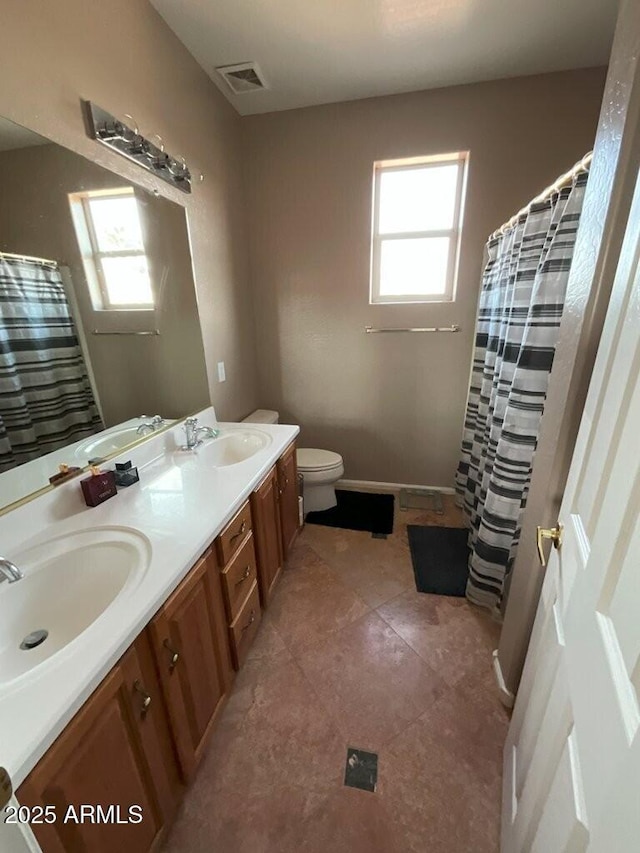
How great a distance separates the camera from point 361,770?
1.16 metres

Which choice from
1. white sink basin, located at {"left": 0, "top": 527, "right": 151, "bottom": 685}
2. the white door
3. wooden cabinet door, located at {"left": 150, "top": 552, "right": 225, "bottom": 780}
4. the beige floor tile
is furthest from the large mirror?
A: the white door

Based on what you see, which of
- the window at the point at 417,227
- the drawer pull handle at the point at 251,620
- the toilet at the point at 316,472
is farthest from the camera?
the toilet at the point at 316,472

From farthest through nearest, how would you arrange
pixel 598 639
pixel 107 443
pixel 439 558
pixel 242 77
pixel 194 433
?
pixel 439 558 < pixel 242 77 < pixel 194 433 < pixel 107 443 < pixel 598 639

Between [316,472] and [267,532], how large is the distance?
77cm

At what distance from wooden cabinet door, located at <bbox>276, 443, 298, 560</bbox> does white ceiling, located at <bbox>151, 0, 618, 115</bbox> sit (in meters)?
2.00

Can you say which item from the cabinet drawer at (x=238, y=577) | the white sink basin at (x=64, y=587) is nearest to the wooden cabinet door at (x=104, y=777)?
the white sink basin at (x=64, y=587)

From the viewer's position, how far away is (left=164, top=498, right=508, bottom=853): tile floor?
104cm

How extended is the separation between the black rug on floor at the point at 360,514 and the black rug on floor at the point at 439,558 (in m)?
0.20

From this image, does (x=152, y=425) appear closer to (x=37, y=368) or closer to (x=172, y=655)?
(x=37, y=368)

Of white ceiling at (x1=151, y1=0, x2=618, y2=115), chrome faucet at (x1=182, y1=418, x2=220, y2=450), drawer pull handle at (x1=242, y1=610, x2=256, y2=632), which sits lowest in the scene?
drawer pull handle at (x1=242, y1=610, x2=256, y2=632)

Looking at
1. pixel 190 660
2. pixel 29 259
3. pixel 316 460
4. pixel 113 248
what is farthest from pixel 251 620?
pixel 113 248

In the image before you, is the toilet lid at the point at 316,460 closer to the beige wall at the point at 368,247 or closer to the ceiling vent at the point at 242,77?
the beige wall at the point at 368,247

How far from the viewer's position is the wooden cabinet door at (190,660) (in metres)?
0.92

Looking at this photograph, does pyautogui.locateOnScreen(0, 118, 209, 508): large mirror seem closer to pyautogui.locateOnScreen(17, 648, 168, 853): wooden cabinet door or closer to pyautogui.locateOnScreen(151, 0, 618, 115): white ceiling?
pyautogui.locateOnScreen(17, 648, 168, 853): wooden cabinet door
